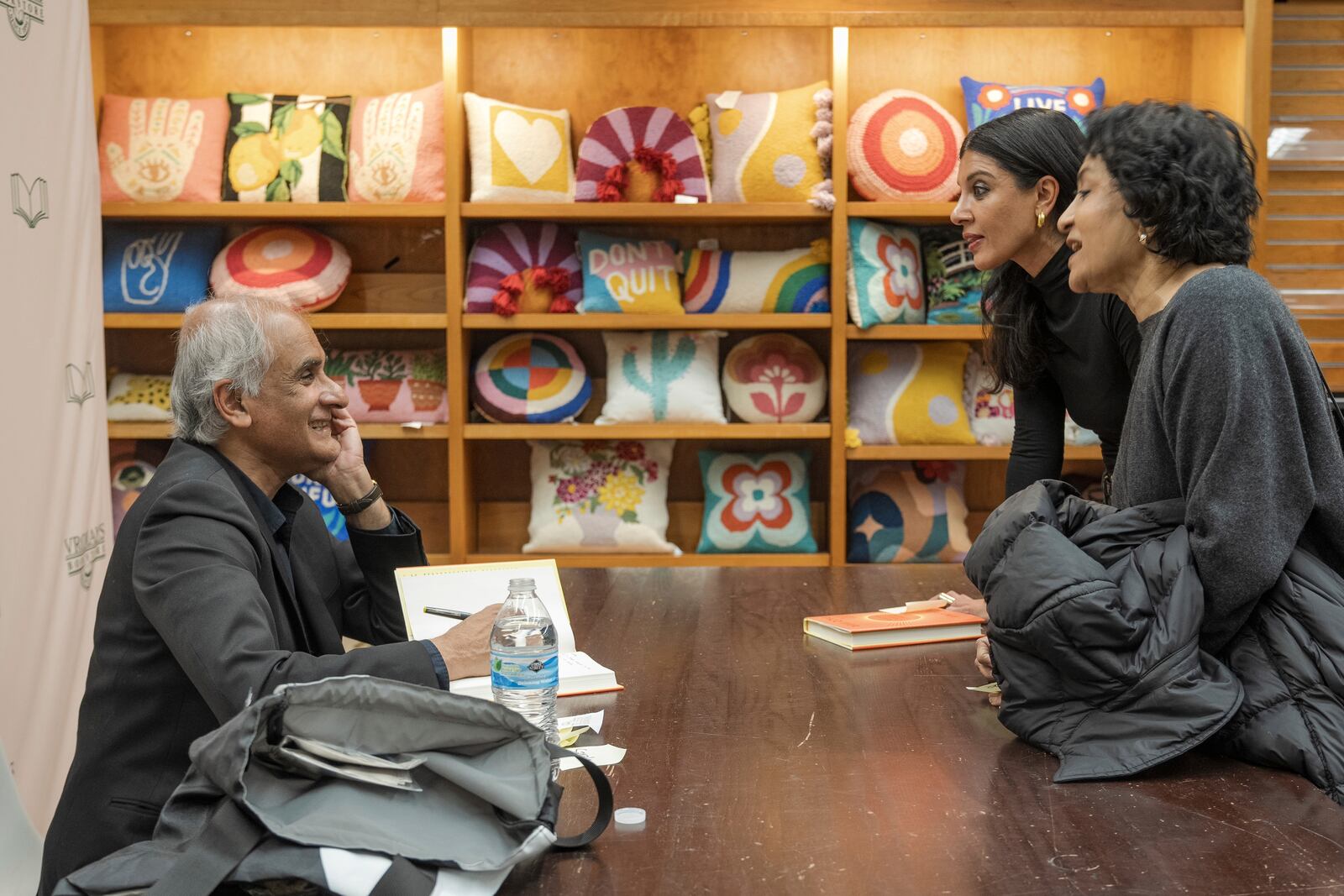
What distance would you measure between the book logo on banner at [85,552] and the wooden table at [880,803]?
4.17 feet

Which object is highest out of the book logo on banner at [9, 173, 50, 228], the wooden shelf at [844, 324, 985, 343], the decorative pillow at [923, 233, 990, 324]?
the book logo on banner at [9, 173, 50, 228]

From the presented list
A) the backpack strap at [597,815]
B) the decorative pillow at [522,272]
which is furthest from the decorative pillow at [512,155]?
the backpack strap at [597,815]

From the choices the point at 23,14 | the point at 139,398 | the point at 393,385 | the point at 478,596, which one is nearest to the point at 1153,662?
the point at 478,596

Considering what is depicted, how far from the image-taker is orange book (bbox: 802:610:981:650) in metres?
1.96

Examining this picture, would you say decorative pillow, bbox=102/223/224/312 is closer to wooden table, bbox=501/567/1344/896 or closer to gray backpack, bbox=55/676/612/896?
wooden table, bbox=501/567/1344/896

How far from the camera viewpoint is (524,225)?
12.8 ft

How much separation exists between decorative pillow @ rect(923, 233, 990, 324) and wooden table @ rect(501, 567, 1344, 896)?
209 centimetres

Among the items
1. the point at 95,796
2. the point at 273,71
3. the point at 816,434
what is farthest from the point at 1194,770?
the point at 273,71

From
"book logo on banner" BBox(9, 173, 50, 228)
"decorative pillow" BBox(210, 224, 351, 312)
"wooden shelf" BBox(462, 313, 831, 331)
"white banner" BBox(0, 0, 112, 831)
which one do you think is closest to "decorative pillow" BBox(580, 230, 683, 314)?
"wooden shelf" BBox(462, 313, 831, 331)

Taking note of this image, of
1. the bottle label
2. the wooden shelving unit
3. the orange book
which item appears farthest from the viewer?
the wooden shelving unit

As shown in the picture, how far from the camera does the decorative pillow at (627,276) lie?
3795mm

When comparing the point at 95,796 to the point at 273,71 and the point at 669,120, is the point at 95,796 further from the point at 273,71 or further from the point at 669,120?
the point at 273,71

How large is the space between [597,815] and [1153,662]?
626 millimetres

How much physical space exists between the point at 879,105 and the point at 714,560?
4.79 feet
